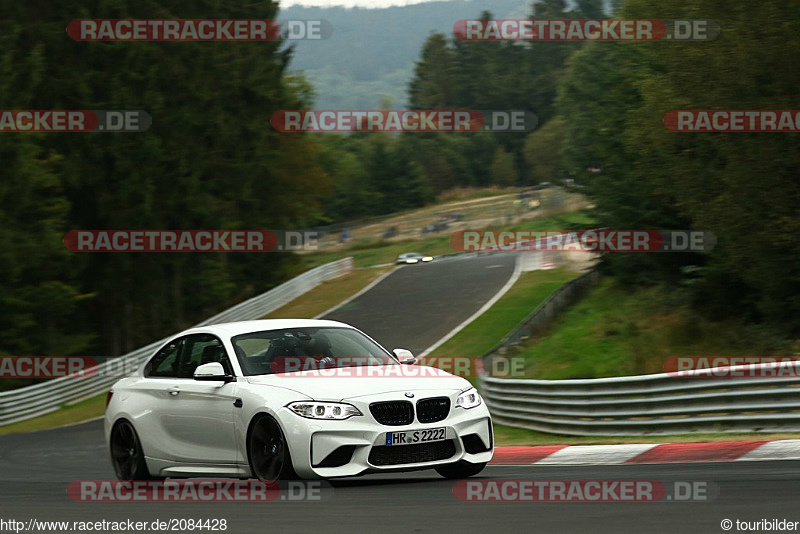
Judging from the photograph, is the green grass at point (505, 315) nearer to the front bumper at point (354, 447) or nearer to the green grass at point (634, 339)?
the green grass at point (634, 339)

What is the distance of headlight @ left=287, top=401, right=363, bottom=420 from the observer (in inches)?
364

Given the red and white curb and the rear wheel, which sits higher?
the rear wheel

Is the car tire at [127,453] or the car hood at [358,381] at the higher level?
the car hood at [358,381]

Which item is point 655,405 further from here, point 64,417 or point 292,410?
point 64,417

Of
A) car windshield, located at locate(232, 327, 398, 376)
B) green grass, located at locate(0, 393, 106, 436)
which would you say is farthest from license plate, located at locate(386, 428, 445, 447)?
green grass, located at locate(0, 393, 106, 436)

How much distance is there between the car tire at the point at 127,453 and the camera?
11062mm

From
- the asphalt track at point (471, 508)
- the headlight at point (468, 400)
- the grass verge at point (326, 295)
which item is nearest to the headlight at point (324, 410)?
the asphalt track at point (471, 508)

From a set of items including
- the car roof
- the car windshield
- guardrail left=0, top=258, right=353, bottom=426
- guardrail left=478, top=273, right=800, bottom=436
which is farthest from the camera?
guardrail left=0, top=258, right=353, bottom=426

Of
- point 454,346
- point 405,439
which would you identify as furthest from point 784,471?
point 454,346

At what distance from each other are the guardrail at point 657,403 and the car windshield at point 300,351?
15.7 feet

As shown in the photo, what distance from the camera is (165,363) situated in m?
11.2

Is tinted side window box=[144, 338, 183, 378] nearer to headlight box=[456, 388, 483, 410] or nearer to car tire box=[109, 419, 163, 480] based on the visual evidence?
car tire box=[109, 419, 163, 480]

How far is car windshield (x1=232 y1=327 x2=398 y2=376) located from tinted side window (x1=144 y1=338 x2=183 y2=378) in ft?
2.75

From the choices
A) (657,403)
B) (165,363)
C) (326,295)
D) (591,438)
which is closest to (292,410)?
(165,363)
